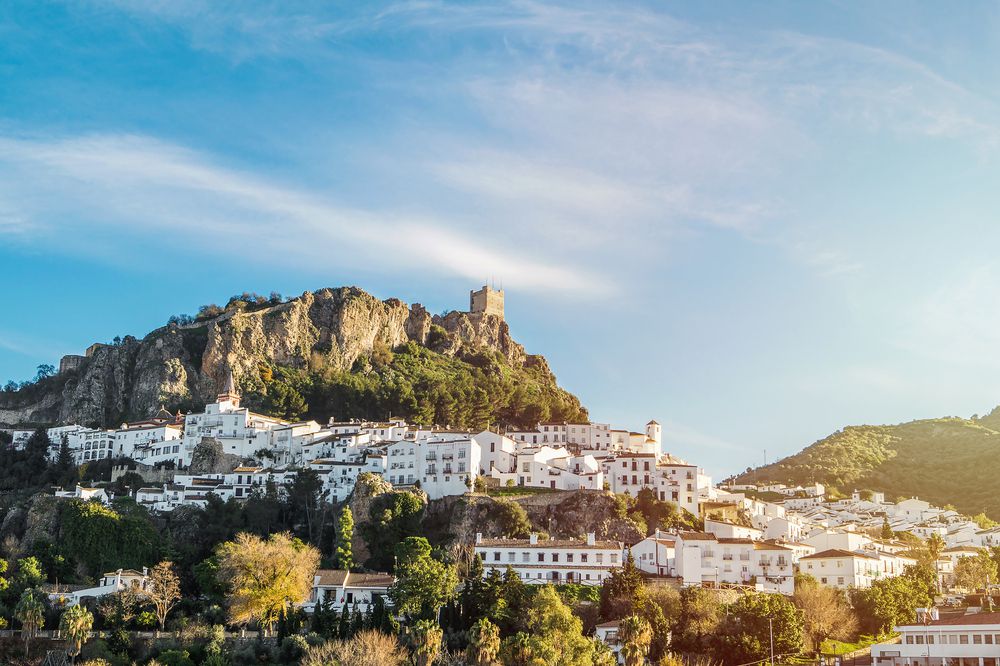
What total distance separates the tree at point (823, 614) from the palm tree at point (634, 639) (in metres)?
12.7

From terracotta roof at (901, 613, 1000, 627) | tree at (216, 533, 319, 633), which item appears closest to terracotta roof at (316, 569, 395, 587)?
tree at (216, 533, 319, 633)

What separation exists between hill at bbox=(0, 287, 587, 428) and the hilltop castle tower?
65.0 feet

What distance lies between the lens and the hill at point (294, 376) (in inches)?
4441

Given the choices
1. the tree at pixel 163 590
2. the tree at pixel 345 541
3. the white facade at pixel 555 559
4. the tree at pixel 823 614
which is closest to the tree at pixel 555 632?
the white facade at pixel 555 559

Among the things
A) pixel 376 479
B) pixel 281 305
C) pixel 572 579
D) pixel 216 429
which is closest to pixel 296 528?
pixel 376 479

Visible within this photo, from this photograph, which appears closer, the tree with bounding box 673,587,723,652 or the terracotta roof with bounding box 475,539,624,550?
the tree with bounding box 673,587,723,652

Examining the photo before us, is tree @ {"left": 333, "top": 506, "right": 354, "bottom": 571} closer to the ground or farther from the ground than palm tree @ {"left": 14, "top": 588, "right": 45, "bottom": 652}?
farther from the ground

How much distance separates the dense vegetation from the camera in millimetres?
111812

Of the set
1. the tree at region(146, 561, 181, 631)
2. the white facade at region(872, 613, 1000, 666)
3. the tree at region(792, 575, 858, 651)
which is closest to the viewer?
the white facade at region(872, 613, 1000, 666)

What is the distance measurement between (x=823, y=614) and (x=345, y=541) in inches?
1319

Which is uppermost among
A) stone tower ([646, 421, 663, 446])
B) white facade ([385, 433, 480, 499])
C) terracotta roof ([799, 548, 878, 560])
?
stone tower ([646, 421, 663, 446])

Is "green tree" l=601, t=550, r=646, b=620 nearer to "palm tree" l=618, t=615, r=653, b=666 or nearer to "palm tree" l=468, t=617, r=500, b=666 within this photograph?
"palm tree" l=618, t=615, r=653, b=666

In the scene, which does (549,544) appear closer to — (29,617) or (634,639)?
(634,639)

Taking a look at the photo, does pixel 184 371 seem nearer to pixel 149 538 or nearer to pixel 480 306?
pixel 149 538
